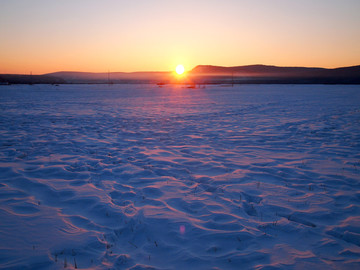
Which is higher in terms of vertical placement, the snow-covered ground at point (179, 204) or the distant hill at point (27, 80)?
the distant hill at point (27, 80)

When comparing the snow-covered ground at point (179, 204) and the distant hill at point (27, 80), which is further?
the distant hill at point (27, 80)

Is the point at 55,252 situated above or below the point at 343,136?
below

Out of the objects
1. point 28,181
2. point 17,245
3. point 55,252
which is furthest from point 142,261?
point 28,181

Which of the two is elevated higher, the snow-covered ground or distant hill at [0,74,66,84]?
distant hill at [0,74,66,84]

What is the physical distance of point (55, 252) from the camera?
298 centimetres

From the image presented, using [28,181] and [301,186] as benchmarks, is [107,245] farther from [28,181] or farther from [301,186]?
[301,186]

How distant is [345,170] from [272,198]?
8.58ft

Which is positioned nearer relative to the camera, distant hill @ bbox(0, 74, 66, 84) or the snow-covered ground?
the snow-covered ground

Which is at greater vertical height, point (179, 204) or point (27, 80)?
point (27, 80)

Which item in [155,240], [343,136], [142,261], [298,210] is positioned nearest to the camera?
[142,261]

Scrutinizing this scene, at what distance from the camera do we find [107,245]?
3.13m

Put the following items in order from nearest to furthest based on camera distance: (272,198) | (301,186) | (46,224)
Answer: (46,224), (272,198), (301,186)

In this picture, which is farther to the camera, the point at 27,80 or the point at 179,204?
the point at 27,80

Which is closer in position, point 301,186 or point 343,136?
point 301,186
